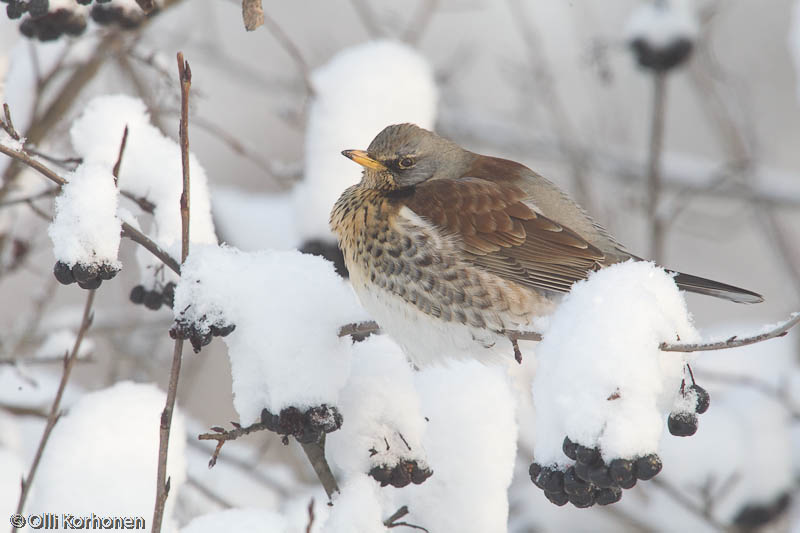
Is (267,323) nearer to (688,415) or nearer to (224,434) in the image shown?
(224,434)

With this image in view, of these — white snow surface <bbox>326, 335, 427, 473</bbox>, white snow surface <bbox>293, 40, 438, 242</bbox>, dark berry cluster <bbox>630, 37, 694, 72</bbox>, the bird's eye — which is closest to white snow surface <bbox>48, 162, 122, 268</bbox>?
white snow surface <bbox>326, 335, 427, 473</bbox>

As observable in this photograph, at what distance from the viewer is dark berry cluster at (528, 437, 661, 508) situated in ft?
5.10

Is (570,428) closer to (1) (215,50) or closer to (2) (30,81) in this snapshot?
(2) (30,81)

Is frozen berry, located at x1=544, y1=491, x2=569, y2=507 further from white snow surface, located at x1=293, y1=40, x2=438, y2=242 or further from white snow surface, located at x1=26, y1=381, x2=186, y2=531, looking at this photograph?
white snow surface, located at x1=293, y1=40, x2=438, y2=242

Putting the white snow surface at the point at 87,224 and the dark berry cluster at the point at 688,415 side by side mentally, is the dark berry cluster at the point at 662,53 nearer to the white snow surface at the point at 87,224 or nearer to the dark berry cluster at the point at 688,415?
A: the dark berry cluster at the point at 688,415

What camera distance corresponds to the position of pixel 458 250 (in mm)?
2668

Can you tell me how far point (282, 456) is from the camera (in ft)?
16.3

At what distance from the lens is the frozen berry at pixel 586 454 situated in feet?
5.16

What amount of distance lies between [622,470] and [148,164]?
1377 millimetres

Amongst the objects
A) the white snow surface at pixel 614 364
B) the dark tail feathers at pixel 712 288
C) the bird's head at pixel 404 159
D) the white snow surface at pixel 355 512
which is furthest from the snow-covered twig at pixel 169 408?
the dark tail feathers at pixel 712 288

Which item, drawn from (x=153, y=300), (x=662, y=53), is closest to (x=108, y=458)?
(x=153, y=300)

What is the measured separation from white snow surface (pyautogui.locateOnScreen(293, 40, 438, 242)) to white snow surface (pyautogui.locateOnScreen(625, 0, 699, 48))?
1038 millimetres

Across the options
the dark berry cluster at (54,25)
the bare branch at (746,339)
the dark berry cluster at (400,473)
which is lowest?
the dark berry cluster at (400,473)

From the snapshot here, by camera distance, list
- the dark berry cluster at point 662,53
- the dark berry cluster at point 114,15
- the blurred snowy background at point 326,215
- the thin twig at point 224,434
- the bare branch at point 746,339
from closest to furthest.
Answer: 1. the bare branch at point 746,339
2. the thin twig at point 224,434
3. the dark berry cluster at point 114,15
4. the blurred snowy background at point 326,215
5. the dark berry cluster at point 662,53
